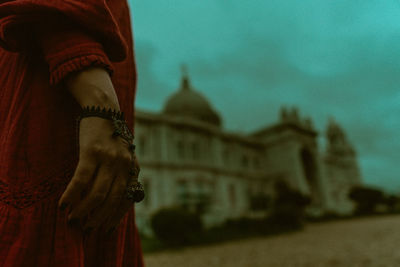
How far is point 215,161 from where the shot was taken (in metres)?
28.1

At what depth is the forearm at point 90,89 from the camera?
93 centimetres

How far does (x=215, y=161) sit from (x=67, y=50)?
27404mm

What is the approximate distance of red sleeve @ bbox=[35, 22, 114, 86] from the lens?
0.93 meters

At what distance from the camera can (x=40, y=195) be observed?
92 cm

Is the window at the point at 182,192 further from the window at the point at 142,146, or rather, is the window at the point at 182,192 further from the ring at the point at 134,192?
the ring at the point at 134,192

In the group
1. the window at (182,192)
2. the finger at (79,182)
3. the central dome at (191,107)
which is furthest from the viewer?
the central dome at (191,107)

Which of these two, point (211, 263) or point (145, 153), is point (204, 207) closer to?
point (145, 153)

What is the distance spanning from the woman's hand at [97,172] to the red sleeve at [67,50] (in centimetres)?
4

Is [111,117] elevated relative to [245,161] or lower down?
lower down

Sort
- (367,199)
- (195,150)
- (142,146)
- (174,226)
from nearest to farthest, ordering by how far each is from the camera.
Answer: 1. (174,226)
2. (142,146)
3. (195,150)
4. (367,199)

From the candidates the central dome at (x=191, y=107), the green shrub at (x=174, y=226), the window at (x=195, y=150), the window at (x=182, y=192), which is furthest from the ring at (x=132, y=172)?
the central dome at (x=191, y=107)

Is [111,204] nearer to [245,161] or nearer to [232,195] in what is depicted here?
[232,195]

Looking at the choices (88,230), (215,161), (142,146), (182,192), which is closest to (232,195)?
(215,161)

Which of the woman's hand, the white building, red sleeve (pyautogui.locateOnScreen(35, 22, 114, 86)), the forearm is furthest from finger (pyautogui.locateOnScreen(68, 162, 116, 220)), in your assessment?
the white building
